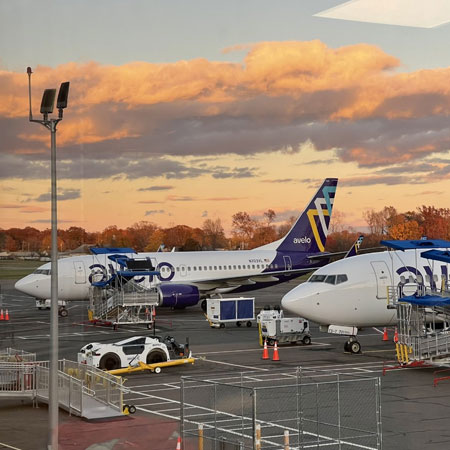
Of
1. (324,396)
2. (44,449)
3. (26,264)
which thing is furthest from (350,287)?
(44,449)

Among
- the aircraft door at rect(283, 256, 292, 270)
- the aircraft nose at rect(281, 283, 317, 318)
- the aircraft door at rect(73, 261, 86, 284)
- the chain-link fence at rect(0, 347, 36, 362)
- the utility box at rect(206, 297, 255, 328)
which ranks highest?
the aircraft door at rect(283, 256, 292, 270)

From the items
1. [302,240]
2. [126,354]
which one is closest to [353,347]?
[126,354]

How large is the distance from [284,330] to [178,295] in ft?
60.0

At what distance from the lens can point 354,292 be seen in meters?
34.9

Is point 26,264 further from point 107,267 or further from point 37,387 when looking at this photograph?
point 107,267

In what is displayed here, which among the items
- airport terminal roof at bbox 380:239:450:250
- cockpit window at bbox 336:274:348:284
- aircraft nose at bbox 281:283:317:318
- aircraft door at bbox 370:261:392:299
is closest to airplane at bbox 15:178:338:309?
aircraft nose at bbox 281:283:317:318

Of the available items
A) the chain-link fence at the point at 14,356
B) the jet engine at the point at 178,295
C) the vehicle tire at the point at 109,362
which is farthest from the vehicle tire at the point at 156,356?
the jet engine at the point at 178,295

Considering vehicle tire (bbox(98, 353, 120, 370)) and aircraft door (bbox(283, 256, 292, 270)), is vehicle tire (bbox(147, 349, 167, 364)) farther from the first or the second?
aircraft door (bbox(283, 256, 292, 270))

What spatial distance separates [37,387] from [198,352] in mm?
13041

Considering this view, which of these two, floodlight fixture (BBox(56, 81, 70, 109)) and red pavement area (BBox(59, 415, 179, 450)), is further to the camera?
red pavement area (BBox(59, 415, 179, 450))

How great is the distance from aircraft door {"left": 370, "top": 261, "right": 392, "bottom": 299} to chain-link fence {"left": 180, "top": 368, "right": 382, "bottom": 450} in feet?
20.7

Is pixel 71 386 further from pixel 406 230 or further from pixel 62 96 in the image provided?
pixel 406 230

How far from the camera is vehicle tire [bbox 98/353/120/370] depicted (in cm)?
3038

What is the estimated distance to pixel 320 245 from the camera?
66.8 m
